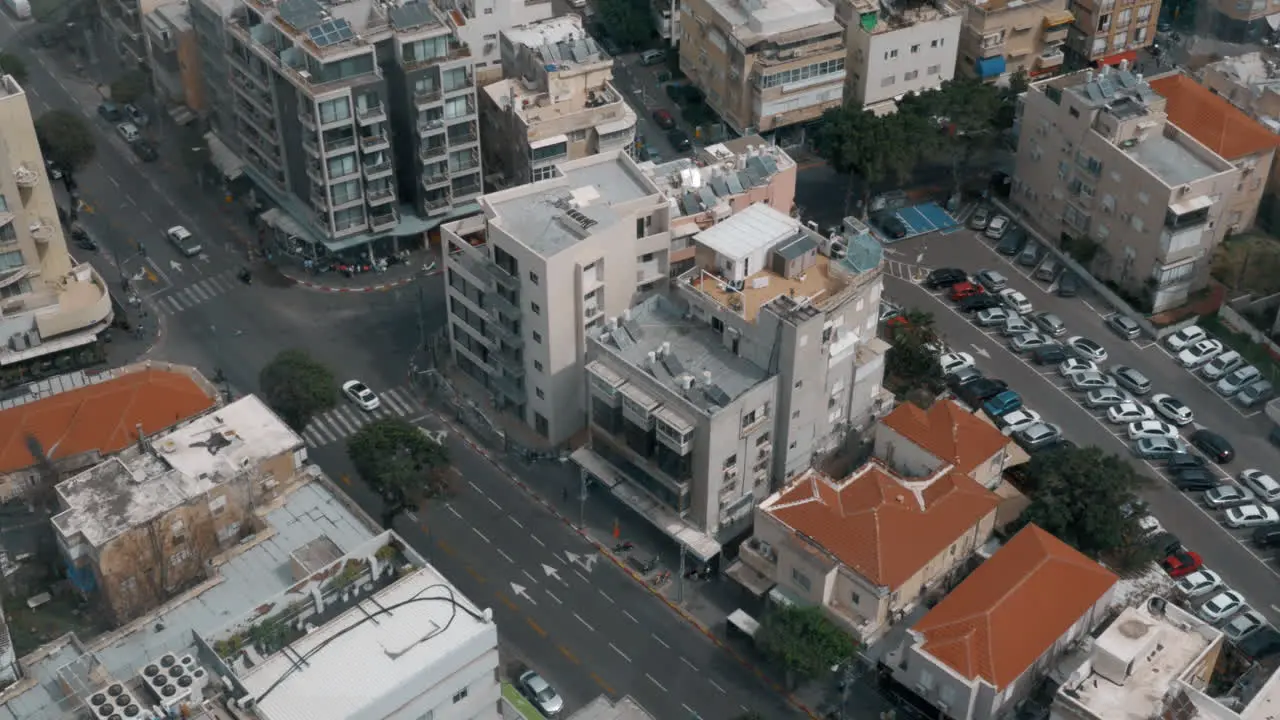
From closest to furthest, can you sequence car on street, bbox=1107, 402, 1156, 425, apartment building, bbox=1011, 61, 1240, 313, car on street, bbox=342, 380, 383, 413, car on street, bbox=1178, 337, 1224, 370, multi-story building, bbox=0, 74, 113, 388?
multi-story building, bbox=0, 74, 113, 388
car on street, bbox=1107, 402, 1156, 425
car on street, bbox=342, 380, 383, 413
car on street, bbox=1178, 337, 1224, 370
apartment building, bbox=1011, 61, 1240, 313

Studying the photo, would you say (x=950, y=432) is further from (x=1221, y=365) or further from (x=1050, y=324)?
(x=1221, y=365)

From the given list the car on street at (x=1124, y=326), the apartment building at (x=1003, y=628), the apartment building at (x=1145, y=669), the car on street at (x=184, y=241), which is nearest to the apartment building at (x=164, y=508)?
the car on street at (x=184, y=241)

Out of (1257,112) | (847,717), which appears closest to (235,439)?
(847,717)

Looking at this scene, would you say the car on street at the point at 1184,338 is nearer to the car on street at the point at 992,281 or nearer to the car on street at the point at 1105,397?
the car on street at the point at 1105,397

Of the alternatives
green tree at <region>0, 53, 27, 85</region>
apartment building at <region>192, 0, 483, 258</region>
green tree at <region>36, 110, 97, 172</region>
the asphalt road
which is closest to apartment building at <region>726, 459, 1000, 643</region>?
the asphalt road

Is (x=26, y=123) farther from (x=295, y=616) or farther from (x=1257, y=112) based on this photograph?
(x=1257, y=112)

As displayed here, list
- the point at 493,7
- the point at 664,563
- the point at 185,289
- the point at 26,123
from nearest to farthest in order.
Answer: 1. the point at 664,563
2. the point at 26,123
3. the point at 185,289
4. the point at 493,7

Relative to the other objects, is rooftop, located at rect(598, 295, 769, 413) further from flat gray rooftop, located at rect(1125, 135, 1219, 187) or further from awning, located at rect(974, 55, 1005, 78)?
awning, located at rect(974, 55, 1005, 78)
